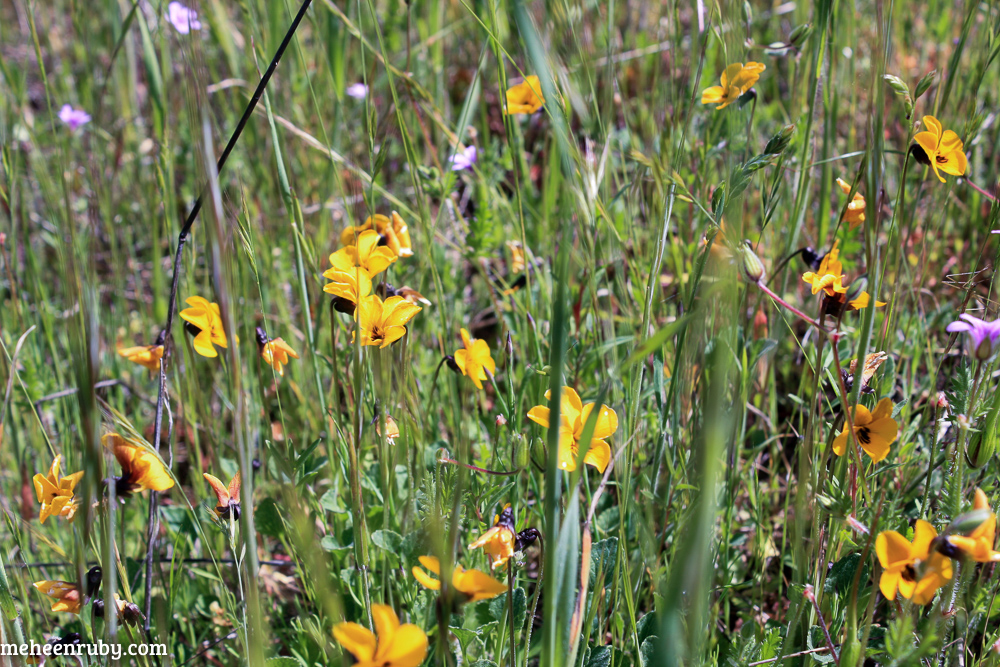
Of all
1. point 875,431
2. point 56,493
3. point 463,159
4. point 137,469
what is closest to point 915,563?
point 875,431

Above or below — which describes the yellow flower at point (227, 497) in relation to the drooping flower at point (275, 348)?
below

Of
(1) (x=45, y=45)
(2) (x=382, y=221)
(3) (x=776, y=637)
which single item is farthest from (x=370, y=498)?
(1) (x=45, y=45)

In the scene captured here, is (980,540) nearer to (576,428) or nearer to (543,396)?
(576,428)

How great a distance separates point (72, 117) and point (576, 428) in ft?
10.6

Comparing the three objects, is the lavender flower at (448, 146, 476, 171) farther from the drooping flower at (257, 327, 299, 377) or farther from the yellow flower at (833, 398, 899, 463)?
the yellow flower at (833, 398, 899, 463)

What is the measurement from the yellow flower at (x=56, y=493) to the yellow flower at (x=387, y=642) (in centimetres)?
64

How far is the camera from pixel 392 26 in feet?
11.6

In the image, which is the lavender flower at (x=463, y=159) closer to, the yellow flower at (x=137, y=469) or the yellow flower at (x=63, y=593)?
the yellow flower at (x=137, y=469)

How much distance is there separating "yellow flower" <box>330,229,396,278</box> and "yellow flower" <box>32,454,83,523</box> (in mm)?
564

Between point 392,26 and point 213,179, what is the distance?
10.3 ft

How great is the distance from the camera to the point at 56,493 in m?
1.22

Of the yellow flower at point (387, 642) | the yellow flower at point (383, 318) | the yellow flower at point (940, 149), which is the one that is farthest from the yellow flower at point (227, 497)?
the yellow flower at point (940, 149)

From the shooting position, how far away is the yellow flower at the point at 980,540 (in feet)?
2.86

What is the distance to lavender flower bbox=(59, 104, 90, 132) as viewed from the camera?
3.23 m
